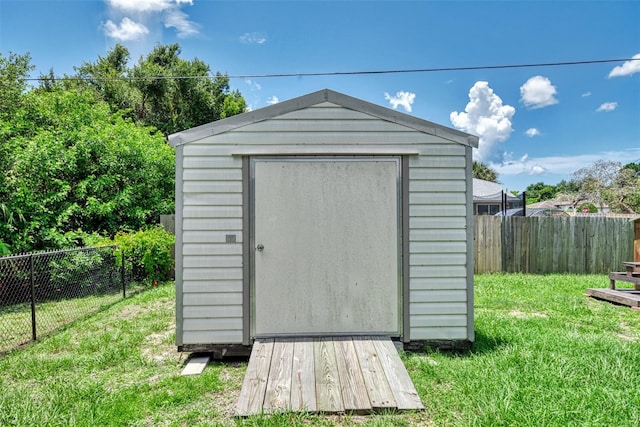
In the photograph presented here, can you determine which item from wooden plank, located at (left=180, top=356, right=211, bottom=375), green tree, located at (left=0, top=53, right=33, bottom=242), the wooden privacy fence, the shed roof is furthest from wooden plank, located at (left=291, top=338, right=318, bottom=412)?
the wooden privacy fence

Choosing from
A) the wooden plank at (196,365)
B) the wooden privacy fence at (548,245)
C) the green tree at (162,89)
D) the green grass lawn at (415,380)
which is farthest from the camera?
the green tree at (162,89)

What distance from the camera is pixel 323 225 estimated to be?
346 cm

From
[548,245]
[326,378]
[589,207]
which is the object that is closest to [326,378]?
[326,378]

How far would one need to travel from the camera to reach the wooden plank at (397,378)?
233cm

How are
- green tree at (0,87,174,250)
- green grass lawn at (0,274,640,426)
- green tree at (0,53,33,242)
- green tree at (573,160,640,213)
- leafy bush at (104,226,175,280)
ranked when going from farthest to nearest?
1. green tree at (573,160,640,213)
2. leafy bush at (104,226,175,280)
3. green tree at (0,87,174,250)
4. green tree at (0,53,33,242)
5. green grass lawn at (0,274,640,426)

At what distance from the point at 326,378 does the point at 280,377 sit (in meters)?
0.35

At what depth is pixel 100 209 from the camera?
7.21m

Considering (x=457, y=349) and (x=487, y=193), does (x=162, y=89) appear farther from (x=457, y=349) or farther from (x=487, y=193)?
(x=457, y=349)

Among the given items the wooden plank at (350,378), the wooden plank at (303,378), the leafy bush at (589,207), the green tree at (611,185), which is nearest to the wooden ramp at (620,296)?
the wooden plank at (350,378)

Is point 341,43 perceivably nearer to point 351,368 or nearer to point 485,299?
point 485,299

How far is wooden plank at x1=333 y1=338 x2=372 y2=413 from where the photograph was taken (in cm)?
231

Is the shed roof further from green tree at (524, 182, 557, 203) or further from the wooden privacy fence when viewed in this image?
green tree at (524, 182, 557, 203)

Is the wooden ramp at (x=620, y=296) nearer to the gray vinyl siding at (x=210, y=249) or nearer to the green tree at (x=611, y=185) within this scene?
the gray vinyl siding at (x=210, y=249)

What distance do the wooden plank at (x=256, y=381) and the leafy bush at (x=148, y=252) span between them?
4606mm
